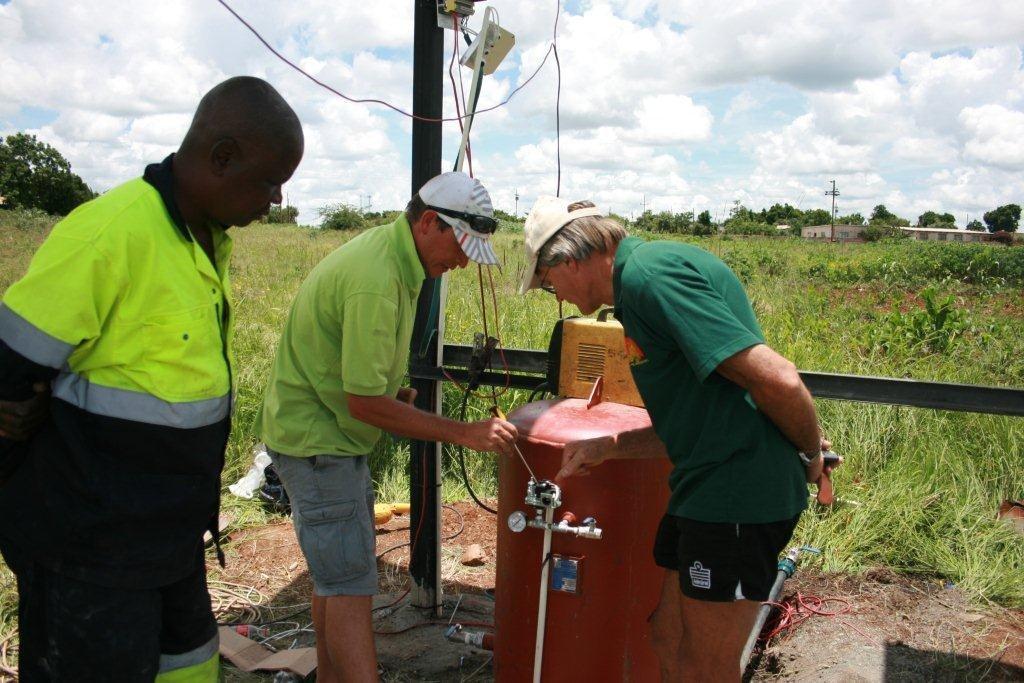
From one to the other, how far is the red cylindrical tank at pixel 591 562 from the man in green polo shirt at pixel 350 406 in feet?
0.70

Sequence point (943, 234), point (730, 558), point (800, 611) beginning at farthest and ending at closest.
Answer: point (943, 234)
point (800, 611)
point (730, 558)

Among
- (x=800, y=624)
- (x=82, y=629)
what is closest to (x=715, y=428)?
(x=82, y=629)

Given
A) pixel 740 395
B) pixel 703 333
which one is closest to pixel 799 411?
pixel 740 395

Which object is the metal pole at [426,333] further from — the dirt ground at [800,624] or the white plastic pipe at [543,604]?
the white plastic pipe at [543,604]

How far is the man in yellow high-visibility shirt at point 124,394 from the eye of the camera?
4.95ft

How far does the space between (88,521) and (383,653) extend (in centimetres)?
218

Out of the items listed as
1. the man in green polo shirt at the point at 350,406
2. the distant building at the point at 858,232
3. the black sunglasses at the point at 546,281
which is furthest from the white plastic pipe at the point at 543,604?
the distant building at the point at 858,232

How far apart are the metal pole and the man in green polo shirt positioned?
2.80ft

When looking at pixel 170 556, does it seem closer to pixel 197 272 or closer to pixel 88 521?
pixel 88 521

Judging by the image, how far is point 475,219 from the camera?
2525 mm

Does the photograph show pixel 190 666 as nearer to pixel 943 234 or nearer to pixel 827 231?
pixel 827 231

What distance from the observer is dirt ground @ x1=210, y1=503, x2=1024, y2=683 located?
3285mm

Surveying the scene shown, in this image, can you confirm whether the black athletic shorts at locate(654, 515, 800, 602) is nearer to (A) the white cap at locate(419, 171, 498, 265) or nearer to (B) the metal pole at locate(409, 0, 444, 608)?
(A) the white cap at locate(419, 171, 498, 265)

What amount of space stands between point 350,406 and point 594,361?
0.97m
